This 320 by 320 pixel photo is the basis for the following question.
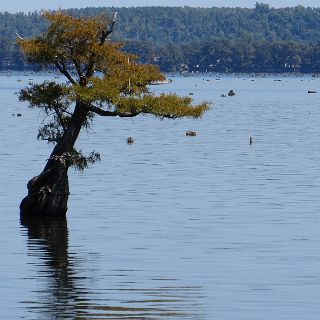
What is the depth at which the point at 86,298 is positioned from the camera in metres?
28.2

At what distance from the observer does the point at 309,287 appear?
97.6ft

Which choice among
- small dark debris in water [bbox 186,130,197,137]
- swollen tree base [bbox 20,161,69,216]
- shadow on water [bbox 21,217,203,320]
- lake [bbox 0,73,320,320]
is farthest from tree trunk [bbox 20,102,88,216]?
small dark debris in water [bbox 186,130,197,137]

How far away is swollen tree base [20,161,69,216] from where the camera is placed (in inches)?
1683

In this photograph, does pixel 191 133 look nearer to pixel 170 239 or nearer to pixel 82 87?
pixel 82 87

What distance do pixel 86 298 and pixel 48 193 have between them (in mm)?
14913

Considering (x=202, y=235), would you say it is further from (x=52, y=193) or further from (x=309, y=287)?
(x=309, y=287)

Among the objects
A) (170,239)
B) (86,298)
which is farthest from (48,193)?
(86,298)

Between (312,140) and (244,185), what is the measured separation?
3573 centimetres

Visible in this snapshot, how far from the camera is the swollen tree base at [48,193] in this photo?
140 ft

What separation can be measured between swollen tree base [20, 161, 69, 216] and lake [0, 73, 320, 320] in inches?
21.3

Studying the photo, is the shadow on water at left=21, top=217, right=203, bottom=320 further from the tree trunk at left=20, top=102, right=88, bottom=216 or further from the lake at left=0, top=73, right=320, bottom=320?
the tree trunk at left=20, top=102, right=88, bottom=216

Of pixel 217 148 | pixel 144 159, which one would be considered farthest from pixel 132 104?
pixel 217 148

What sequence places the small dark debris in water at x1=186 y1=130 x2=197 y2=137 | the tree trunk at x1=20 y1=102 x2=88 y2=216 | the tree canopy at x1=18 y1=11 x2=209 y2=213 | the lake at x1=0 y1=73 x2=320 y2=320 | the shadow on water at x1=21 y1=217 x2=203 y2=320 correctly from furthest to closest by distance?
the small dark debris in water at x1=186 y1=130 x2=197 y2=137 → the tree trunk at x1=20 y1=102 x2=88 y2=216 → the tree canopy at x1=18 y1=11 x2=209 y2=213 → the lake at x1=0 y1=73 x2=320 y2=320 → the shadow on water at x1=21 y1=217 x2=203 y2=320

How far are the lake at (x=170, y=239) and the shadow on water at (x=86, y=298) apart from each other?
0.09 feet
